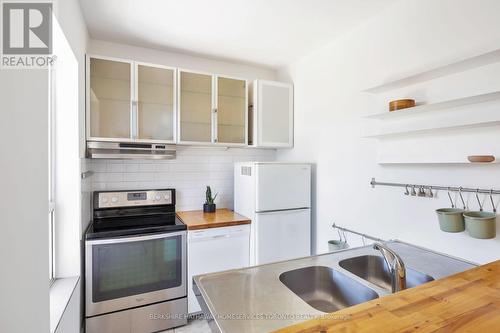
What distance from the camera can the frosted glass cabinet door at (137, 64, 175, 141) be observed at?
8.02 feet

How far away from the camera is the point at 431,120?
1.65m

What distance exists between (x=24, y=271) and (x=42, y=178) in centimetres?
31

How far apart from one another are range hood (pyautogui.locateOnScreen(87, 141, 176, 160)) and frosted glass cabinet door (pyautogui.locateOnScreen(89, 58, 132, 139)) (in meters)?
0.12

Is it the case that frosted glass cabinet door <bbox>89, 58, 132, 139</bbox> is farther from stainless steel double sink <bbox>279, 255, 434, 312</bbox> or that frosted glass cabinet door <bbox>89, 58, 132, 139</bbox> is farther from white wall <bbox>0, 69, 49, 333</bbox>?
stainless steel double sink <bbox>279, 255, 434, 312</bbox>

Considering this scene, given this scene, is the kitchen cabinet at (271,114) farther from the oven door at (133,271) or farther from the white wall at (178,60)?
the oven door at (133,271)

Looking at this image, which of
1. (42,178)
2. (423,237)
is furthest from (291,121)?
(42,178)

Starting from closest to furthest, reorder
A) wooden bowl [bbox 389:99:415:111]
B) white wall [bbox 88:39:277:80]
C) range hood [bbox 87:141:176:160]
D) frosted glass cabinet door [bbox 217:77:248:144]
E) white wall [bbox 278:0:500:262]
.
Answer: white wall [bbox 278:0:500:262] < wooden bowl [bbox 389:99:415:111] < range hood [bbox 87:141:176:160] < white wall [bbox 88:39:277:80] < frosted glass cabinet door [bbox 217:77:248:144]

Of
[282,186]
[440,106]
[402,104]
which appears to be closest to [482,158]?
[440,106]

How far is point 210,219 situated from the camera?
254cm

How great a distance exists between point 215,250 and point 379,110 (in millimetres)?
1806

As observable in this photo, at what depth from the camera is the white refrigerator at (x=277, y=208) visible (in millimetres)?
2473

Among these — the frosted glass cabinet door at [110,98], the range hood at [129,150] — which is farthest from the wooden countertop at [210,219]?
the frosted glass cabinet door at [110,98]

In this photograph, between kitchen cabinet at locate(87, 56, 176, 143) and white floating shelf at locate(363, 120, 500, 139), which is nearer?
white floating shelf at locate(363, 120, 500, 139)

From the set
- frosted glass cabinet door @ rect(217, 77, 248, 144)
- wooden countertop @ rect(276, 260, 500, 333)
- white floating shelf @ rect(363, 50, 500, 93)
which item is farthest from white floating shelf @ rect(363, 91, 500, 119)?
frosted glass cabinet door @ rect(217, 77, 248, 144)
